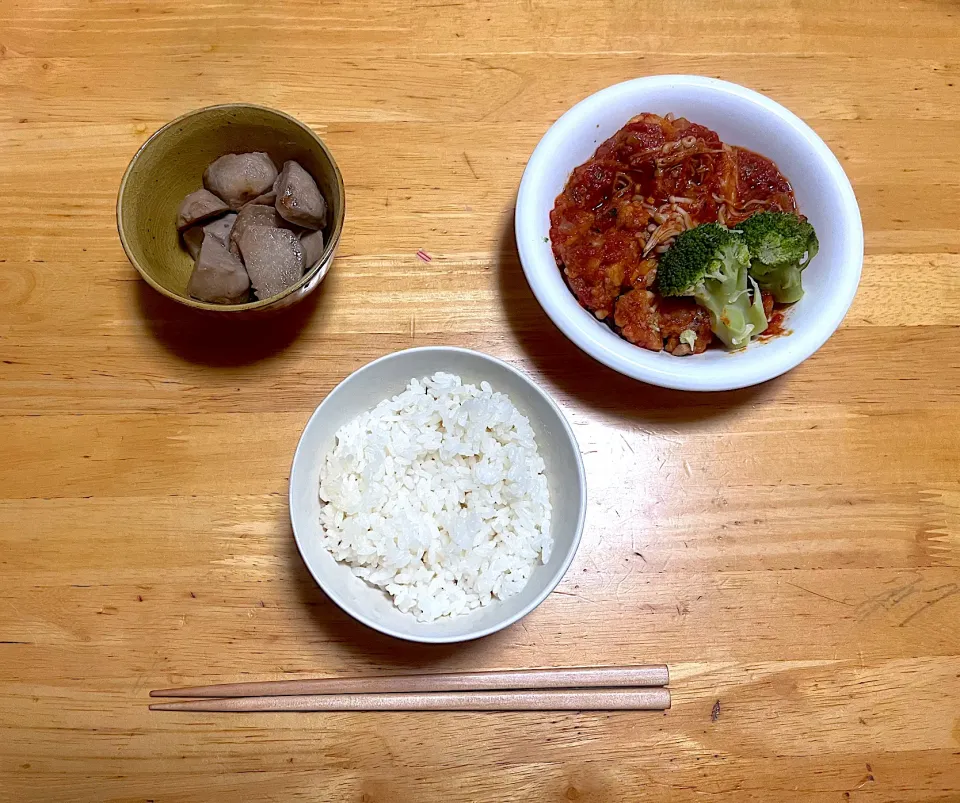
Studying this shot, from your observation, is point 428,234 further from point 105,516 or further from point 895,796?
point 895,796

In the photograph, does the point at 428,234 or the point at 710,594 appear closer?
the point at 710,594

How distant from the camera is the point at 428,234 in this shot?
1.95m

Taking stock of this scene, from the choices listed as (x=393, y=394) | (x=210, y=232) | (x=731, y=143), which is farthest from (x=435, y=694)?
(x=731, y=143)

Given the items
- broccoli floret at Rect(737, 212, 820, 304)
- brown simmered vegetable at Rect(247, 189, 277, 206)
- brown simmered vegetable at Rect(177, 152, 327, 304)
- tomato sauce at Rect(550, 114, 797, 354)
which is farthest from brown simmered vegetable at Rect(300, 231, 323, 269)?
broccoli floret at Rect(737, 212, 820, 304)

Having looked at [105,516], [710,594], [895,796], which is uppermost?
[105,516]

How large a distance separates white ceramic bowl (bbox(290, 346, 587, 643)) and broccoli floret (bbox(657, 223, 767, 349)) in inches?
16.0

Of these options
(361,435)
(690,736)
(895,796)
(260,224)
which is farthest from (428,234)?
(895,796)

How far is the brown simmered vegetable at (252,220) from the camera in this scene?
1724 millimetres

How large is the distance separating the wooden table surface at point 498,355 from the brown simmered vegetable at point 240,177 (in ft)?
0.89

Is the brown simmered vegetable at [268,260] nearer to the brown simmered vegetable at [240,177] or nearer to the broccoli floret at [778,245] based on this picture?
the brown simmered vegetable at [240,177]

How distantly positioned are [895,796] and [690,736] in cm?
53

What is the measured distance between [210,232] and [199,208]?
6 cm

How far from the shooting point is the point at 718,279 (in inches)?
62.9

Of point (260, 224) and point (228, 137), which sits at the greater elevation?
point (228, 137)
